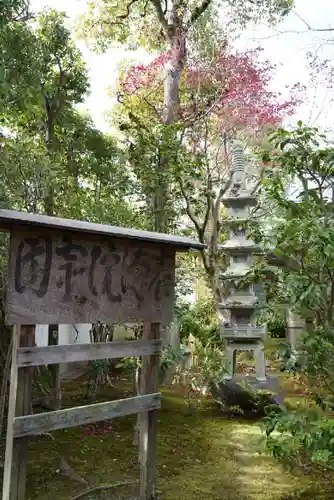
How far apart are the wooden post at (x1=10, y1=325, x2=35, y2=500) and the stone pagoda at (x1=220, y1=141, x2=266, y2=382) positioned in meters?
5.60

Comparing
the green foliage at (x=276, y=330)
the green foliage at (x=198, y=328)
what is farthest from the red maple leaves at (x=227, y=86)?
the green foliage at (x=276, y=330)

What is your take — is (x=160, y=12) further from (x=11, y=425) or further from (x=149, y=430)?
(x=11, y=425)

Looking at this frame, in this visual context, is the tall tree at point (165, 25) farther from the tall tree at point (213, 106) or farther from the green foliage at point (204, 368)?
the green foliage at point (204, 368)

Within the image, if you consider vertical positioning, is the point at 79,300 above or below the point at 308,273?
below

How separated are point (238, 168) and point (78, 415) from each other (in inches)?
277

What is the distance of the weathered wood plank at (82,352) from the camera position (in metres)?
3.31

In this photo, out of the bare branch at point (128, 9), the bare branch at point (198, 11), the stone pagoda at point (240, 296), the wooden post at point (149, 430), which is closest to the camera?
the wooden post at point (149, 430)

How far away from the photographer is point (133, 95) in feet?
35.7

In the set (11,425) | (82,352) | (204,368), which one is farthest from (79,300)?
(204,368)

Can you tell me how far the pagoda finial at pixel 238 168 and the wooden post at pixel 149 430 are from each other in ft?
18.9

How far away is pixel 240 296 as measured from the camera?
9078 mm

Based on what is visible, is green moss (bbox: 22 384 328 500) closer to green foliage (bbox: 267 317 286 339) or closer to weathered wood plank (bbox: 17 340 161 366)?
weathered wood plank (bbox: 17 340 161 366)

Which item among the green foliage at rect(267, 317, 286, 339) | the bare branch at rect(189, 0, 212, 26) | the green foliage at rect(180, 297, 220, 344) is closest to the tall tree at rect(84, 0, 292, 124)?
the bare branch at rect(189, 0, 212, 26)

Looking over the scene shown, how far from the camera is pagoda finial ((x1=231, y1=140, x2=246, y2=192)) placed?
9.45 m
